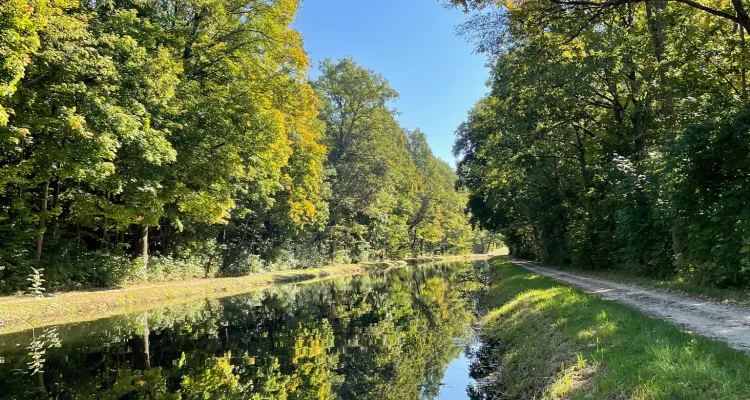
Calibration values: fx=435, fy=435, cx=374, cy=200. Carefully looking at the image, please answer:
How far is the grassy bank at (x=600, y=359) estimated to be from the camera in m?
4.82

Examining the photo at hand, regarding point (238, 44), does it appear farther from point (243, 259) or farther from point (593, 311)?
point (593, 311)

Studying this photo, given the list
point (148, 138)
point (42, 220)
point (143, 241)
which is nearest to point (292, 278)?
point (143, 241)

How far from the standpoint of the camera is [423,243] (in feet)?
284

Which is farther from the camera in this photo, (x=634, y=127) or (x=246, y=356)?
(x=634, y=127)

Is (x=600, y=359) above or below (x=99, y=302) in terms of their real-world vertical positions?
below

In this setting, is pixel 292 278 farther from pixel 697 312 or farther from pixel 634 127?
pixel 697 312

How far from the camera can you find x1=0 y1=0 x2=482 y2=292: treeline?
14.7 m

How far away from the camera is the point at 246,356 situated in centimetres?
1021

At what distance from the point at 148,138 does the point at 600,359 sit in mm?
17197

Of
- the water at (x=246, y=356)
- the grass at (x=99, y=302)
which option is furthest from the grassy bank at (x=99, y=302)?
the water at (x=246, y=356)

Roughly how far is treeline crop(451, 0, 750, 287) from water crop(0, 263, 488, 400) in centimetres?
747

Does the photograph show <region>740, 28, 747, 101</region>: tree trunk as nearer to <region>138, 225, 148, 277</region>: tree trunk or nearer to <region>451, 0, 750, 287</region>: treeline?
<region>451, 0, 750, 287</region>: treeline

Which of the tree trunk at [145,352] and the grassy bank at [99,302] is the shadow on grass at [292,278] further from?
the tree trunk at [145,352]

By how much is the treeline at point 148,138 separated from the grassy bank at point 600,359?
45.8ft
